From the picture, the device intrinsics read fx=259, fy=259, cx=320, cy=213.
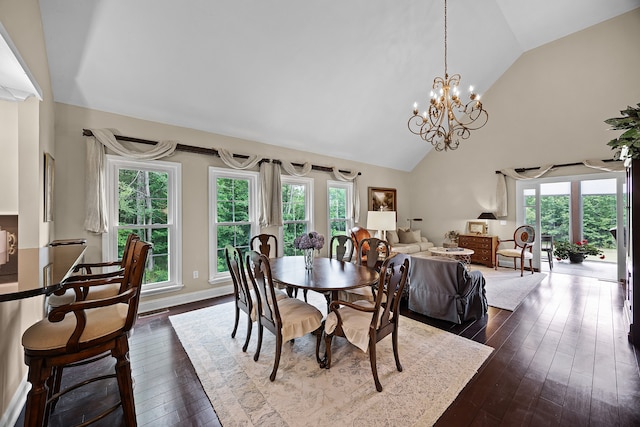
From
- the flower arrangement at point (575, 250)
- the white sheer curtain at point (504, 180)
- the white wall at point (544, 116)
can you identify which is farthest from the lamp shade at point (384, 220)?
the flower arrangement at point (575, 250)

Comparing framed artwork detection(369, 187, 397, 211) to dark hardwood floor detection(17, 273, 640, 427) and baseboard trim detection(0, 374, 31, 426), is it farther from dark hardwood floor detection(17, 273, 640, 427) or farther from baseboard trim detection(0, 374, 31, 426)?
baseboard trim detection(0, 374, 31, 426)

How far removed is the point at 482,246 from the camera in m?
6.19

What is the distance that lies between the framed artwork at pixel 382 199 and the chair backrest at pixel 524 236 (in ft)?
9.48

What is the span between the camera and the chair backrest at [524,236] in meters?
5.30

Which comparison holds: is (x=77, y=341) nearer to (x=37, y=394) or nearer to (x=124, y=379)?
(x=37, y=394)

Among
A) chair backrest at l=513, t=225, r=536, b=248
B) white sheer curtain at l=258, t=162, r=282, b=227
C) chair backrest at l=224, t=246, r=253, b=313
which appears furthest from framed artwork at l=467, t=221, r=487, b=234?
chair backrest at l=224, t=246, r=253, b=313

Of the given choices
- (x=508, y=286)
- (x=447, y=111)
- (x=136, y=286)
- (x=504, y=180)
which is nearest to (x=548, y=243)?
(x=504, y=180)

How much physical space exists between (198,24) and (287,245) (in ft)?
11.9

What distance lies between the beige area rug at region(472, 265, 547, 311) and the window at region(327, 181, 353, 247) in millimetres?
3065

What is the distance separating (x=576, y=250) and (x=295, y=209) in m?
6.58

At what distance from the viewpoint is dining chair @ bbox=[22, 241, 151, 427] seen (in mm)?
1228

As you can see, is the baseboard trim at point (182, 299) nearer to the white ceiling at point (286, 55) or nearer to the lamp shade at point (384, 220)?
the white ceiling at point (286, 55)

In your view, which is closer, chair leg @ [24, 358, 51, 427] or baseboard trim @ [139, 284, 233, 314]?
chair leg @ [24, 358, 51, 427]

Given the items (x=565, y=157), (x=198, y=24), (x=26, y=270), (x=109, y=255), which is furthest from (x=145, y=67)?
(x=565, y=157)
